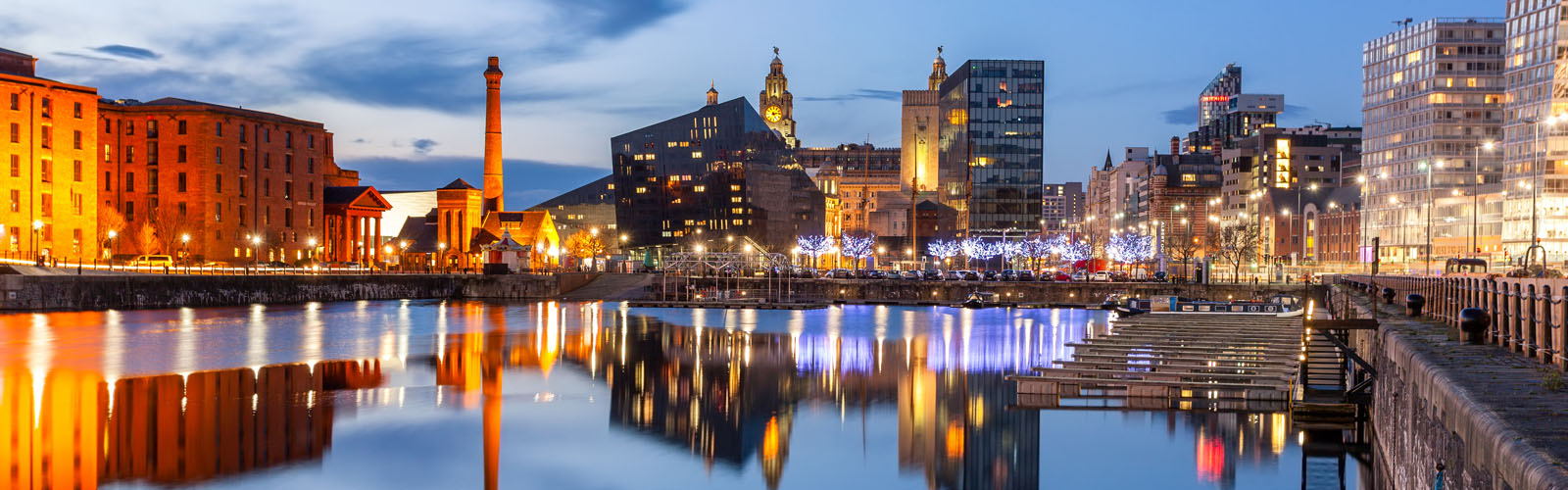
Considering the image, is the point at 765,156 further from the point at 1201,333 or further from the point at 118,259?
the point at 1201,333

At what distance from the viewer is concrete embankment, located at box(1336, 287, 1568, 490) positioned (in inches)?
405

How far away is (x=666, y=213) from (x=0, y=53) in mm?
87810

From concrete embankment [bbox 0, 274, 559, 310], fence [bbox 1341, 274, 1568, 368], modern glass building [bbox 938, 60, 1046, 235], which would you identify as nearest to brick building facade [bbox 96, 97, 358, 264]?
concrete embankment [bbox 0, 274, 559, 310]

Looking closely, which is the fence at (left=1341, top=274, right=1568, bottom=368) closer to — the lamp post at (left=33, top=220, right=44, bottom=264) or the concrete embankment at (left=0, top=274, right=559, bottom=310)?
the concrete embankment at (left=0, top=274, right=559, bottom=310)

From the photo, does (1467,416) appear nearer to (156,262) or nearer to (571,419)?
(571,419)

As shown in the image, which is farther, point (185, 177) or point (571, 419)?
point (185, 177)

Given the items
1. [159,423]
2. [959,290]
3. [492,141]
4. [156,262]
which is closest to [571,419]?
[159,423]

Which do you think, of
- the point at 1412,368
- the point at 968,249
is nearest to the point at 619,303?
the point at 968,249

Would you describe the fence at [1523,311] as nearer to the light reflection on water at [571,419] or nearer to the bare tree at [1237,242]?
the light reflection on water at [571,419]

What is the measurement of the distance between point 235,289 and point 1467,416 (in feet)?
297

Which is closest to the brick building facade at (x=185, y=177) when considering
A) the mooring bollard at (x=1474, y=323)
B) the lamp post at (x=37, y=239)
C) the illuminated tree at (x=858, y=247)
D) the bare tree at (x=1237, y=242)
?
the lamp post at (x=37, y=239)

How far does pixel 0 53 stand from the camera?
9175 centimetres

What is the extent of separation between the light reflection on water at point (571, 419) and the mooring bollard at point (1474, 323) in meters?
6.15

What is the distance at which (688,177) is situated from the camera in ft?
546
